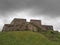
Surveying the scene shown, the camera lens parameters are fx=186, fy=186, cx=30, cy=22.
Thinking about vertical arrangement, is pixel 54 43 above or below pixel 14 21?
below

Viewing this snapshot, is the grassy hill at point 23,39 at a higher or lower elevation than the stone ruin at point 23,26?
lower

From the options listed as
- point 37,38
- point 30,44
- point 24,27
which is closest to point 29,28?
point 24,27

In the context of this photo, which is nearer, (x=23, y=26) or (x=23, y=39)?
(x=23, y=39)

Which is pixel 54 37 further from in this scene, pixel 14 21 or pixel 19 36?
pixel 14 21

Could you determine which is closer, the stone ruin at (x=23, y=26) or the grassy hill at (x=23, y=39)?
the grassy hill at (x=23, y=39)

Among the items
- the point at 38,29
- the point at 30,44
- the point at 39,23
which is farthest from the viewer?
the point at 39,23

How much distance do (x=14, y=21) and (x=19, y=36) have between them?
19979 mm

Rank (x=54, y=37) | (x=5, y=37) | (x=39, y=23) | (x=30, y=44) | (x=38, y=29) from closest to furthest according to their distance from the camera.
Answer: (x=30, y=44)
(x=5, y=37)
(x=54, y=37)
(x=38, y=29)
(x=39, y=23)

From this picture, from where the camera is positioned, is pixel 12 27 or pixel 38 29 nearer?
pixel 12 27

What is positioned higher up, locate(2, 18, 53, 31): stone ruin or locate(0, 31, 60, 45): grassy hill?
locate(2, 18, 53, 31): stone ruin

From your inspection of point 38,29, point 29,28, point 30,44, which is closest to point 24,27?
point 29,28

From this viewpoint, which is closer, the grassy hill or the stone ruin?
the grassy hill

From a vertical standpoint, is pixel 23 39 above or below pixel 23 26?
below

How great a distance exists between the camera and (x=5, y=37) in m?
55.0
